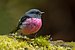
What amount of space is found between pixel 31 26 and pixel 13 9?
18.8 feet

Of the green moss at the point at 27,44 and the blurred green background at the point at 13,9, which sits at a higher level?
the green moss at the point at 27,44

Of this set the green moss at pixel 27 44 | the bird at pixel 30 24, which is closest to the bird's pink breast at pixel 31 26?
the bird at pixel 30 24

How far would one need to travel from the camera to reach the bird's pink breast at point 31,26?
3393 mm

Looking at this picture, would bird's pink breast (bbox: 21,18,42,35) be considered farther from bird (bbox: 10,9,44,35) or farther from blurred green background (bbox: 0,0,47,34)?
blurred green background (bbox: 0,0,47,34)

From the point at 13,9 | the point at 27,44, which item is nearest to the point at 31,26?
the point at 27,44

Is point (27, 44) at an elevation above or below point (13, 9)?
above

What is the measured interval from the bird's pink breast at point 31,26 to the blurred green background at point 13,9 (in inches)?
199

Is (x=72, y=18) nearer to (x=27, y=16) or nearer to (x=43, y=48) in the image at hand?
(x=27, y=16)

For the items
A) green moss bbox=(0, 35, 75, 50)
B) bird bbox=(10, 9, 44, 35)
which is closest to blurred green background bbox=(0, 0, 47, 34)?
bird bbox=(10, 9, 44, 35)

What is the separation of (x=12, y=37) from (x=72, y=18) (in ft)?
19.2

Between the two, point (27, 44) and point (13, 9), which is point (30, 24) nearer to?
point (27, 44)

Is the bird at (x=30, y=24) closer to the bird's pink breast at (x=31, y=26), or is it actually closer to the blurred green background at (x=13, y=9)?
the bird's pink breast at (x=31, y=26)

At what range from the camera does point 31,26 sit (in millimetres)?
3426

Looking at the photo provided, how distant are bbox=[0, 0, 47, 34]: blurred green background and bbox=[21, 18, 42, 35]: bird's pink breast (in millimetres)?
5066
